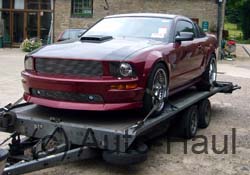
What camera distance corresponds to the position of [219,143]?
23.2 ft

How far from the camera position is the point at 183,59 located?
6926 millimetres

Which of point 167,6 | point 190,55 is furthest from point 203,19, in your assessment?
point 190,55

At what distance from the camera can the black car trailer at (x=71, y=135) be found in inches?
191

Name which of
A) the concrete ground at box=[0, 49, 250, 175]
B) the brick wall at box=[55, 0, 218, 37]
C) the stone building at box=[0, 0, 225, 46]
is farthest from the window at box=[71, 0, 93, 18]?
the concrete ground at box=[0, 49, 250, 175]

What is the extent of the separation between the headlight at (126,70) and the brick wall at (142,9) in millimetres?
21392

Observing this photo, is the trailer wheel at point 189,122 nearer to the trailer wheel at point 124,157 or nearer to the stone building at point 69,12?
the trailer wheel at point 124,157

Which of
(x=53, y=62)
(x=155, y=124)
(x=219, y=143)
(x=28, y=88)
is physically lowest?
(x=219, y=143)

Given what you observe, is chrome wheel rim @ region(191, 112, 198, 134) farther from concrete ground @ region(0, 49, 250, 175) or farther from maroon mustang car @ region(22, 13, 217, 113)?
maroon mustang car @ region(22, 13, 217, 113)

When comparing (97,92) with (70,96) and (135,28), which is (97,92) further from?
(135,28)

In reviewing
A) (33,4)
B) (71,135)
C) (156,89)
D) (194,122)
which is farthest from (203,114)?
(33,4)

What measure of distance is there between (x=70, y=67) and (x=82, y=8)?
75.6 feet

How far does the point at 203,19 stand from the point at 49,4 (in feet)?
32.7

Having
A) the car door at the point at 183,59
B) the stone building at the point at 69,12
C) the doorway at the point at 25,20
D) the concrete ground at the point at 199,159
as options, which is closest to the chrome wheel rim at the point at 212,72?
the concrete ground at the point at 199,159

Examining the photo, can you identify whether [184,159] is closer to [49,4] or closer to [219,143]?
[219,143]
